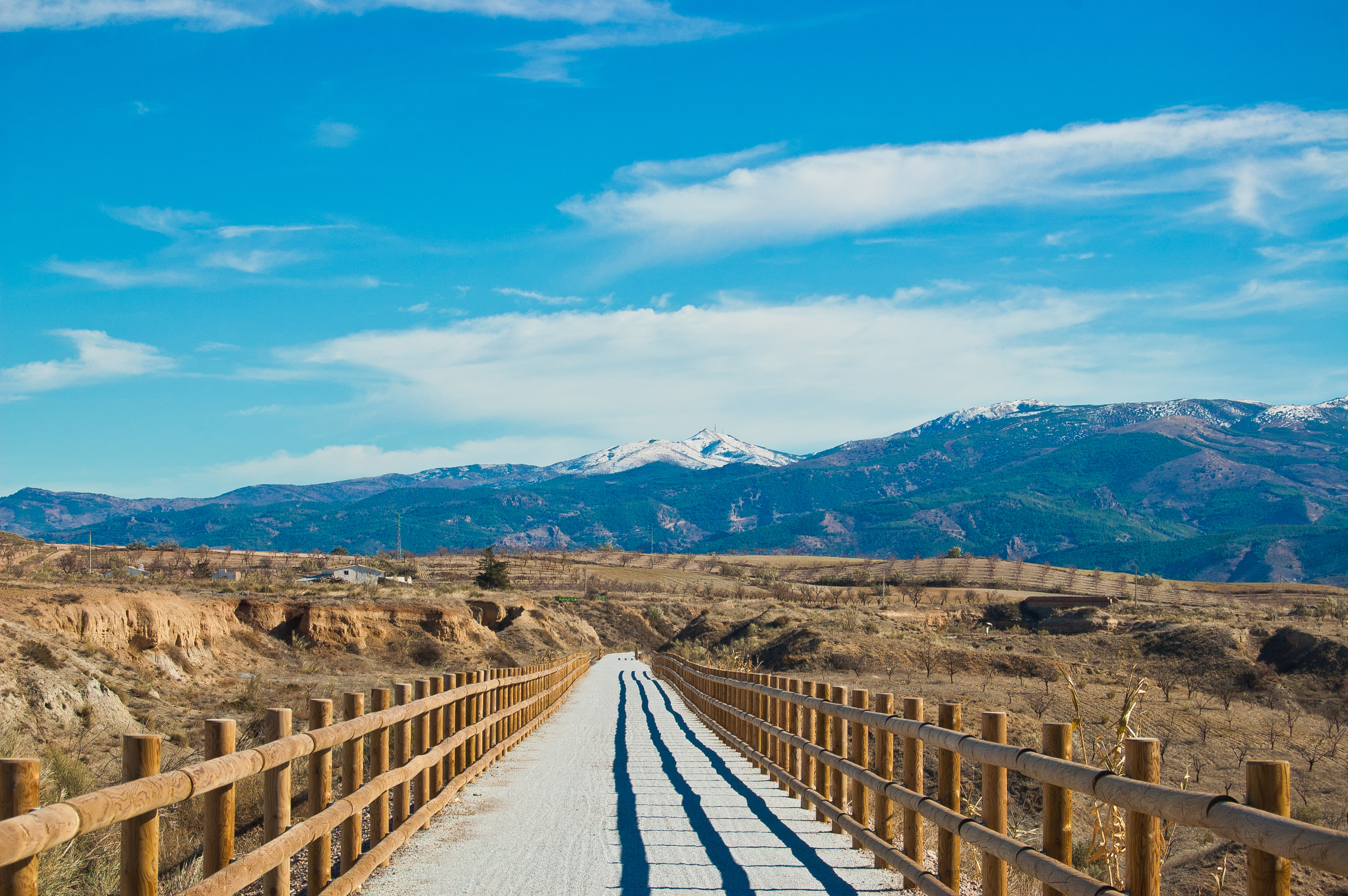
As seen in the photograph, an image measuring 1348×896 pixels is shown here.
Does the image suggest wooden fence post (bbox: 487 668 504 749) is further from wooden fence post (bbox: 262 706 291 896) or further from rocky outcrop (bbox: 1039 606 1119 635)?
rocky outcrop (bbox: 1039 606 1119 635)

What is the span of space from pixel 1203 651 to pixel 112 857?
3621 cm

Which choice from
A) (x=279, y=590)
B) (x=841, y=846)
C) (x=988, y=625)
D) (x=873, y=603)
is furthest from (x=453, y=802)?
(x=873, y=603)

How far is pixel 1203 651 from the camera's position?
119 feet

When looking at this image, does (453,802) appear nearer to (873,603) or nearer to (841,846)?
(841,846)

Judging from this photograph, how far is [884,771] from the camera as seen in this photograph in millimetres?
8148

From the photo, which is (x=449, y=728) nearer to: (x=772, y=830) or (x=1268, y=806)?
(x=772, y=830)

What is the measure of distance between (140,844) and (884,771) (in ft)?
18.4

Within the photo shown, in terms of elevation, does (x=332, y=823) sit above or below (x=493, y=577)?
above

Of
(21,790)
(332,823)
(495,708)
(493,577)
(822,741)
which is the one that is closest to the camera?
(21,790)

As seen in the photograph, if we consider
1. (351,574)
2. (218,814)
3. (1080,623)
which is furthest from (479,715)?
(351,574)

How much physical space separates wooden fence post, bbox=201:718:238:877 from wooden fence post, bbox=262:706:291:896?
498 millimetres

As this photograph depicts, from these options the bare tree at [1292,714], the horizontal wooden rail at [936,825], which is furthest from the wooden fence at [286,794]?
the bare tree at [1292,714]

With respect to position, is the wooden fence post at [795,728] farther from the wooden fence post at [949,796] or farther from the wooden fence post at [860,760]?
the wooden fence post at [949,796]

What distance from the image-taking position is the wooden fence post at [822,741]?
1023cm
